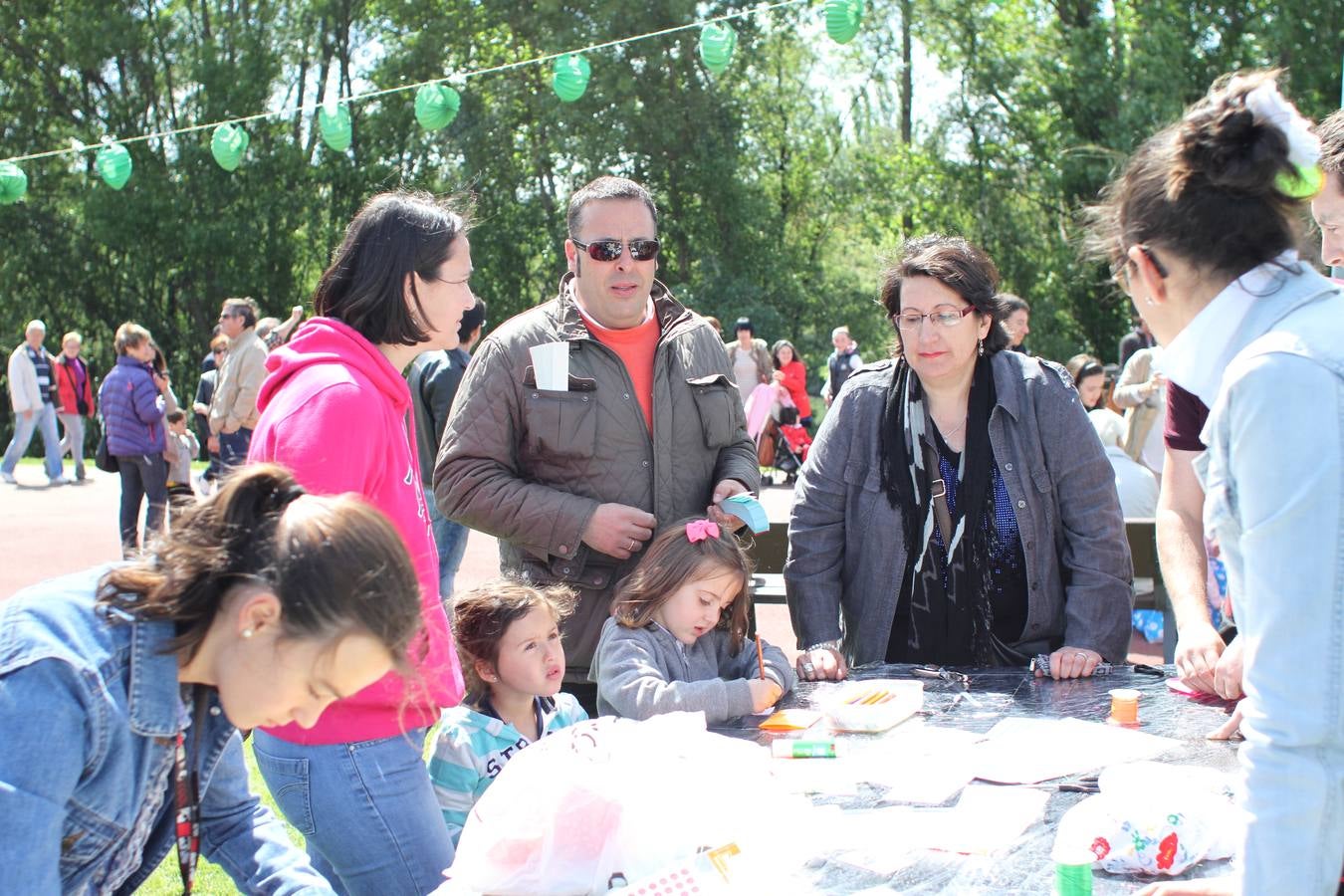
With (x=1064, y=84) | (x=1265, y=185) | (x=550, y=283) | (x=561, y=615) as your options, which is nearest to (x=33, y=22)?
(x=550, y=283)

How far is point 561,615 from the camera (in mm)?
3082

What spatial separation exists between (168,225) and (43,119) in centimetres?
398

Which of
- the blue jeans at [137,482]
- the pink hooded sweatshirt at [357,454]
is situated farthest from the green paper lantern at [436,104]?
the pink hooded sweatshirt at [357,454]

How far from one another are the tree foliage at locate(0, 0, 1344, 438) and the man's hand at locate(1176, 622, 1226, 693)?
19.1 metres

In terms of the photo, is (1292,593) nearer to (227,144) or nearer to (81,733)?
(81,733)

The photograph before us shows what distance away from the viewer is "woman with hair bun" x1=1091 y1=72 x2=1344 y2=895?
53.4 inches

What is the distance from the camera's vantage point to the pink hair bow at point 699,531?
3.03 m

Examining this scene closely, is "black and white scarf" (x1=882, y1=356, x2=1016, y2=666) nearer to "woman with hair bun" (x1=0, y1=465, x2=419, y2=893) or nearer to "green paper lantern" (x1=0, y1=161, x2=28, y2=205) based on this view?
"woman with hair bun" (x1=0, y1=465, x2=419, y2=893)

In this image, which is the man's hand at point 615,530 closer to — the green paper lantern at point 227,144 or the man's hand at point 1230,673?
the man's hand at point 1230,673

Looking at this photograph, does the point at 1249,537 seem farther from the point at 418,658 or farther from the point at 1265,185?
the point at 418,658

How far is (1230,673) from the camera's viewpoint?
2.63m

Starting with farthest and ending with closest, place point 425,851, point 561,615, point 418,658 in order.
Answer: point 561,615 < point 425,851 < point 418,658

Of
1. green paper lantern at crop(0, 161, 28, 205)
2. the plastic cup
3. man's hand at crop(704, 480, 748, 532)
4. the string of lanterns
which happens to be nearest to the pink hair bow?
man's hand at crop(704, 480, 748, 532)

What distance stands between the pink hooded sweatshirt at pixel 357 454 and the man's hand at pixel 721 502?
41.4 inches
